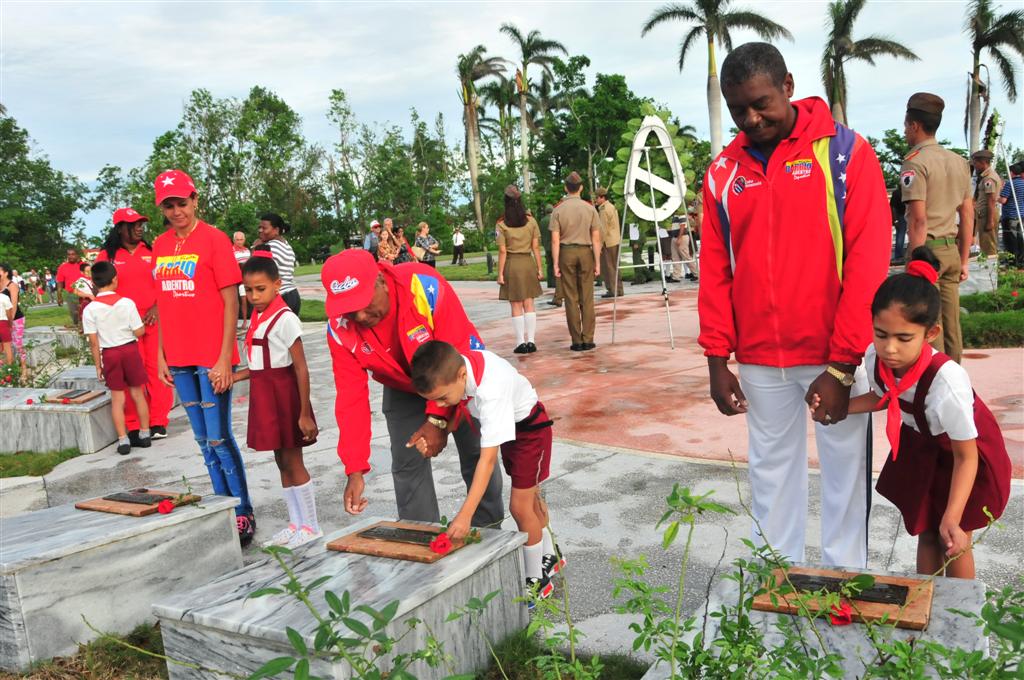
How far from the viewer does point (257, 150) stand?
107 feet

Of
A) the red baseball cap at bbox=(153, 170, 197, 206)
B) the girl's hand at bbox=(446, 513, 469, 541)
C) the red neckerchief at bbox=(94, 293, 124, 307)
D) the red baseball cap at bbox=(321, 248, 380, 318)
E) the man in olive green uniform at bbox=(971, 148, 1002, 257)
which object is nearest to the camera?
the girl's hand at bbox=(446, 513, 469, 541)

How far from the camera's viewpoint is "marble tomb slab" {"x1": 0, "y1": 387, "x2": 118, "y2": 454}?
7.40 m

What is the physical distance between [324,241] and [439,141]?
1304 cm

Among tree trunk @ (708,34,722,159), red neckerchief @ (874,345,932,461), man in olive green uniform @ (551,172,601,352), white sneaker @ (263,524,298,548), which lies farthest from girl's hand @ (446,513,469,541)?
tree trunk @ (708,34,722,159)

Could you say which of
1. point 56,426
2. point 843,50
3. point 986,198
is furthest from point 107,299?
point 843,50

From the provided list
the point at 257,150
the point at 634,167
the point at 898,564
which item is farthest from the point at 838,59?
the point at 898,564

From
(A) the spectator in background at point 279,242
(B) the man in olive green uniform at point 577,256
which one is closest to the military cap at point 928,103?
(B) the man in olive green uniform at point 577,256

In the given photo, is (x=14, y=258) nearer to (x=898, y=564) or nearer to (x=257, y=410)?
(x=257, y=410)

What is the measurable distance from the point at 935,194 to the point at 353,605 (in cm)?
462

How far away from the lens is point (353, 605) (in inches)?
104

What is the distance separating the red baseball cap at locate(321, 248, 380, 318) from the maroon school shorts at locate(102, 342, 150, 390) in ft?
15.6

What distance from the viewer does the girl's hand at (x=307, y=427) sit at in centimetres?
449

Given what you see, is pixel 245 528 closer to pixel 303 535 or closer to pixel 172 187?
pixel 303 535

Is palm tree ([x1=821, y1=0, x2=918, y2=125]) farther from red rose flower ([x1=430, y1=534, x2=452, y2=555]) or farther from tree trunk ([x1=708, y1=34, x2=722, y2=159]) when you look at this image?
red rose flower ([x1=430, y1=534, x2=452, y2=555])
